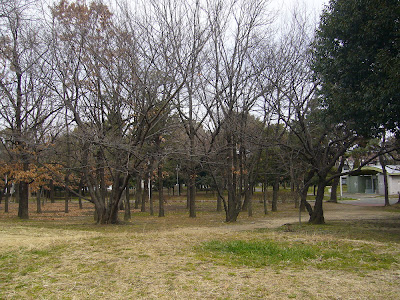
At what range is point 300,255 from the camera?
651cm

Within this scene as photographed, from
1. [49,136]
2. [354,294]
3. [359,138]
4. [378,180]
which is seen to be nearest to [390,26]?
[359,138]

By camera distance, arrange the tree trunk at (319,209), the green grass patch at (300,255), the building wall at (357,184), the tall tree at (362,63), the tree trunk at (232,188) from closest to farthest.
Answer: the green grass patch at (300,255) → the tall tree at (362,63) → the tree trunk at (319,209) → the tree trunk at (232,188) → the building wall at (357,184)

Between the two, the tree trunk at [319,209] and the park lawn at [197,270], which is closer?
the park lawn at [197,270]

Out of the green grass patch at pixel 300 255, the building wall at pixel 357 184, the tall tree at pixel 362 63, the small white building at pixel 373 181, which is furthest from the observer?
the building wall at pixel 357 184

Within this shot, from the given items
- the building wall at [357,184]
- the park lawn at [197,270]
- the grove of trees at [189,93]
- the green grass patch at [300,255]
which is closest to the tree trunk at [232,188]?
the grove of trees at [189,93]

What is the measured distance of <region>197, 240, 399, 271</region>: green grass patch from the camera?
593cm

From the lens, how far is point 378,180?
148 feet

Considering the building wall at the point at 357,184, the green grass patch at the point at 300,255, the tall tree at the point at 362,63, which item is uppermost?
the tall tree at the point at 362,63

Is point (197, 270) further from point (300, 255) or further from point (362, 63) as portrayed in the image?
point (362, 63)

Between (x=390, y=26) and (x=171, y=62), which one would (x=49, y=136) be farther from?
(x=390, y=26)

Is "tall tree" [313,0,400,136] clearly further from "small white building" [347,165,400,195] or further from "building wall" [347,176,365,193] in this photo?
"building wall" [347,176,365,193]

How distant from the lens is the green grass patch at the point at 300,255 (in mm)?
5926

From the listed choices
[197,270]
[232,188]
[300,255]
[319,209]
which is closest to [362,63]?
[300,255]

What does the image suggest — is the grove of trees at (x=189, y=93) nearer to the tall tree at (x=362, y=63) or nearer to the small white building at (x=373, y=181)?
the tall tree at (x=362, y=63)
